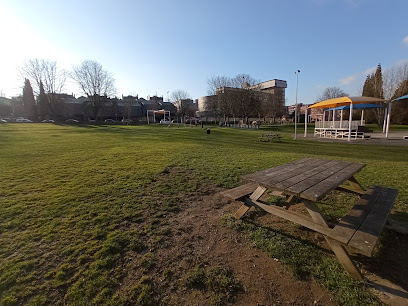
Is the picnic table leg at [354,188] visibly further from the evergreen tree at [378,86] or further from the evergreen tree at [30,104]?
the evergreen tree at [30,104]

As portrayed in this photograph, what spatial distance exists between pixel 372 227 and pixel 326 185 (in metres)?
0.66

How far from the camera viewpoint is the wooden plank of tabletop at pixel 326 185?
2.45m

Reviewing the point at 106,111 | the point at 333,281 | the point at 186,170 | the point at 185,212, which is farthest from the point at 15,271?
the point at 106,111

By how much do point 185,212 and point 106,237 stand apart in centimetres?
138

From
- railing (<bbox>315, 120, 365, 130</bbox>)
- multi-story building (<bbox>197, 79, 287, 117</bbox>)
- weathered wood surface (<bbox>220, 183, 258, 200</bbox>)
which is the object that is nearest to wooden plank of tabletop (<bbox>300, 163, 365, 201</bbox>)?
weathered wood surface (<bbox>220, 183, 258, 200</bbox>)

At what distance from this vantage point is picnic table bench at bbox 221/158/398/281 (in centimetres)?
225

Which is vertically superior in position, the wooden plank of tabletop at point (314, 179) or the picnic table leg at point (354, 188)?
the wooden plank of tabletop at point (314, 179)

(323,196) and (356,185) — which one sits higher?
(323,196)

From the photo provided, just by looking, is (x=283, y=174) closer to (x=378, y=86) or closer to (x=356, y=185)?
(x=356, y=185)

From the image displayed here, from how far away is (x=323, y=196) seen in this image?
247 cm

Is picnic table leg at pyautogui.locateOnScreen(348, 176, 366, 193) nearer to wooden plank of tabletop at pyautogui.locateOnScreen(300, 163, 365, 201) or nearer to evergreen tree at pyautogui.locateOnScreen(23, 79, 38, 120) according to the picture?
wooden plank of tabletop at pyautogui.locateOnScreen(300, 163, 365, 201)

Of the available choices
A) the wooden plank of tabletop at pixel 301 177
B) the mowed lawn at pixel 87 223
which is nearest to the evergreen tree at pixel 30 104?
the mowed lawn at pixel 87 223

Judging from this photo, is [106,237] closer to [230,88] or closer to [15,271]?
[15,271]

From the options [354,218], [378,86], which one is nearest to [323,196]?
[354,218]
